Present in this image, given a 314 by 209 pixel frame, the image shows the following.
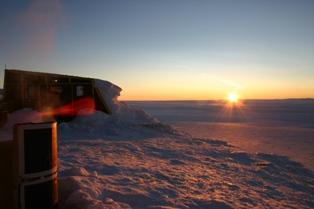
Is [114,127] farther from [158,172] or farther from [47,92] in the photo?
[158,172]

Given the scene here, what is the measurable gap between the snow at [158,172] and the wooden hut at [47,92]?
3.51 ft

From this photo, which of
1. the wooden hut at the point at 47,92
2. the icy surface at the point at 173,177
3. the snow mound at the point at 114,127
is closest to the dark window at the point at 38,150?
the icy surface at the point at 173,177

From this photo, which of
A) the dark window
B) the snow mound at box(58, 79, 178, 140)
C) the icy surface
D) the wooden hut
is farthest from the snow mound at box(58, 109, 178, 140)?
the dark window

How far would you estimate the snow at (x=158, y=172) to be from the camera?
767 cm

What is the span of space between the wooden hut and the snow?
3.51 feet

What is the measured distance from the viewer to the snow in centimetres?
767

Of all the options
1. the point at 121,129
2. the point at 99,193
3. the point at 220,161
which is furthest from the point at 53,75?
the point at 99,193

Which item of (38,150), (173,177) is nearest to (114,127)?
(173,177)

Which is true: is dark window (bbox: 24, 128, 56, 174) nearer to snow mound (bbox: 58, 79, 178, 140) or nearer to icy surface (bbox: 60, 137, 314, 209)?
icy surface (bbox: 60, 137, 314, 209)

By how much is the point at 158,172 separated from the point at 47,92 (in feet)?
35.0

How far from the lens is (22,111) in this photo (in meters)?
17.4

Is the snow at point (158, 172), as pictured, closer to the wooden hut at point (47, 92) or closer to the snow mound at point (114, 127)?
the snow mound at point (114, 127)

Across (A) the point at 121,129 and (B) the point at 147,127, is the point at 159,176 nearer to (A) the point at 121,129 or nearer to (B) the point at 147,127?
(A) the point at 121,129

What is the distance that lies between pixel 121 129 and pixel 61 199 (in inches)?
451
